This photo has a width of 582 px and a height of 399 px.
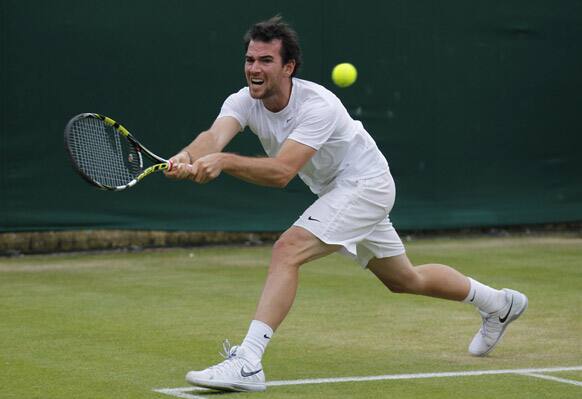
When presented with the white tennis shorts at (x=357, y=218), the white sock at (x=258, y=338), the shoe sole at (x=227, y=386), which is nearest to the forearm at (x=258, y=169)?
the white tennis shorts at (x=357, y=218)

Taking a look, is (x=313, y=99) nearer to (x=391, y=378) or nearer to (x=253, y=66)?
(x=253, y=66)

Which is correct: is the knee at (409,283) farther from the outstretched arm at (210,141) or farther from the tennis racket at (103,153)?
the tennis racket at (103,153)

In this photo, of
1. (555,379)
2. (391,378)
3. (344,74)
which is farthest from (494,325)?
(344,74)

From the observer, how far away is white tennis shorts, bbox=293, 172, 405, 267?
4887 millimetres

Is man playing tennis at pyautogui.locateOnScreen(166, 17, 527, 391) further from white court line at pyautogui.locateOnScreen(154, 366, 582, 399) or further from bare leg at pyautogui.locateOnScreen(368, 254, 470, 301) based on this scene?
white court line at pyautogui.locateOnScreen(154, 366, 582, 399)

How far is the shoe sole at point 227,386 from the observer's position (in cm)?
450

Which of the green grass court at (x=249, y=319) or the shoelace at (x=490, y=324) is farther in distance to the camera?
the shoelace at (x=490, y=324)

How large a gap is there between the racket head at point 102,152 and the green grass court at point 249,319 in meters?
0.78

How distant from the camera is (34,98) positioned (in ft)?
29.0

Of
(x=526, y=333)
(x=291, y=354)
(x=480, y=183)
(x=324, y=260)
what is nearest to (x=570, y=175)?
(x=480, y=183)

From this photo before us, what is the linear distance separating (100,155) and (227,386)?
1.12 meters

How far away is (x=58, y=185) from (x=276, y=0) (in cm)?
219

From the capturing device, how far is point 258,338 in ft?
15.2

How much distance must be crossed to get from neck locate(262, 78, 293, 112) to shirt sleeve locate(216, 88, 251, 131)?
12 centimetres
